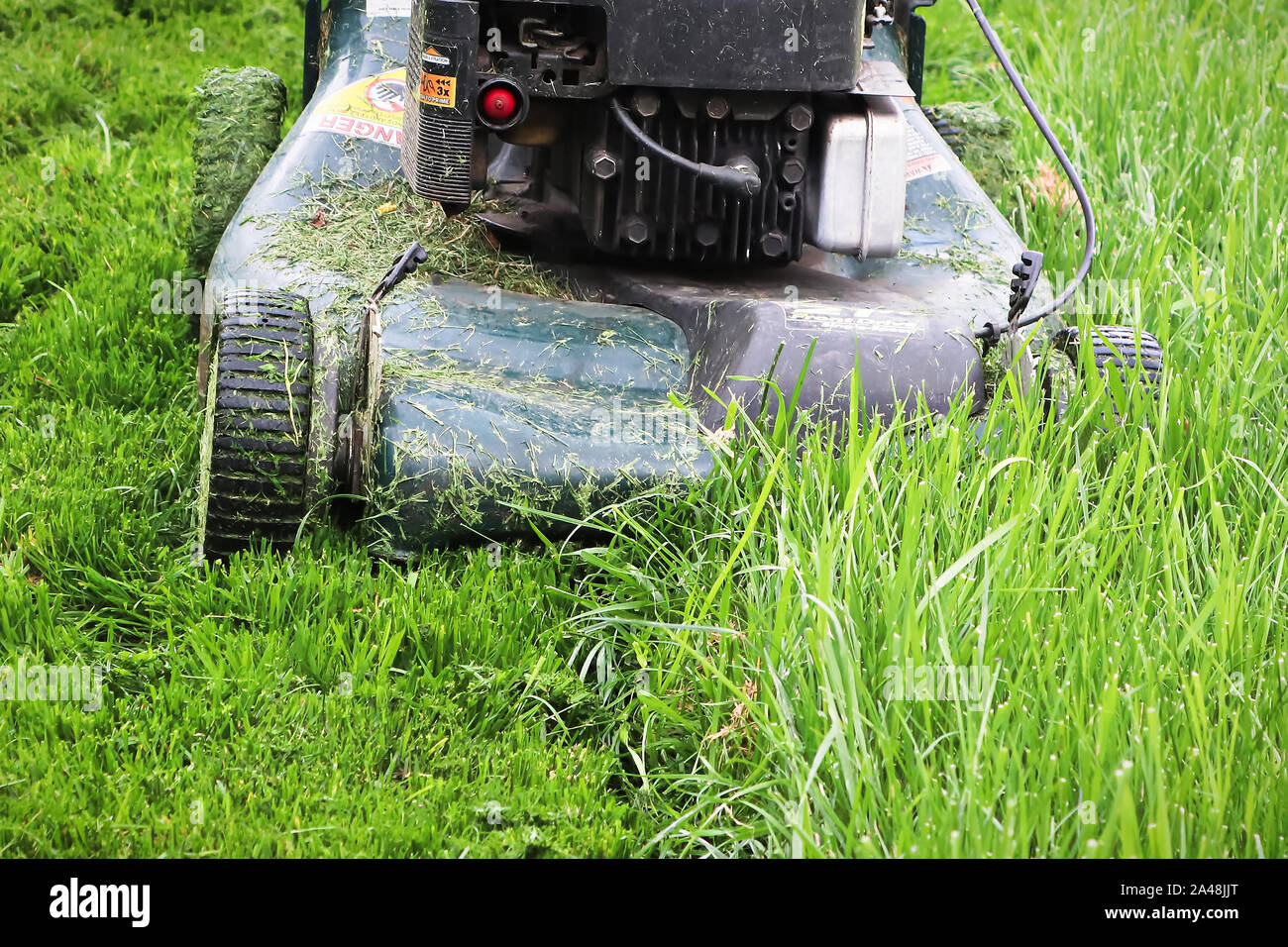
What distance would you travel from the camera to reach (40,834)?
79.9 inches

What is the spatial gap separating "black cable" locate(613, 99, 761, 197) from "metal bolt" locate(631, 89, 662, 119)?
0.10ft

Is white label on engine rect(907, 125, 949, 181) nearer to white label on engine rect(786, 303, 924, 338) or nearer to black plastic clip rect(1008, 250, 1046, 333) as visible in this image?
black plastic clip rect(1008, 250, 1046, 333)

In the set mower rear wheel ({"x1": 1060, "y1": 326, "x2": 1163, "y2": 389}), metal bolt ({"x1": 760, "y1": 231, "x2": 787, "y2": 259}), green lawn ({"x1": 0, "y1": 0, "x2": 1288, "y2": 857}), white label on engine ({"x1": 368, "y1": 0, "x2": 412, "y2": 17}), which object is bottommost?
green lawn ({"x1": 0, "y1": 0, "x2": 1288, "y2": 857})

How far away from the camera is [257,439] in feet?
8.49

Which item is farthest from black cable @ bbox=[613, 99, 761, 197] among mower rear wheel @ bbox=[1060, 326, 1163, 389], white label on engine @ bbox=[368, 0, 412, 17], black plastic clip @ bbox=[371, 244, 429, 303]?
white label on engine @ bbox=[368, 0, 412, 17]

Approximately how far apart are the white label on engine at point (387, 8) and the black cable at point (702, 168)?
52.3 inches

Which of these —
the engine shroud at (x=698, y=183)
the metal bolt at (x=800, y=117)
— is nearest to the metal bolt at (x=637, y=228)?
the engine shroud at (x=698, y=183)

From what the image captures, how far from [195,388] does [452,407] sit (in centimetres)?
107

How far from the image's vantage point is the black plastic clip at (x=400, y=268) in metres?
2.95

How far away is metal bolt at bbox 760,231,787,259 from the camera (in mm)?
3186

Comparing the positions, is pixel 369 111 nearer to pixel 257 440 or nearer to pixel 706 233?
pixel 706 233

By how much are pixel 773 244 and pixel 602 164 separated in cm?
43
